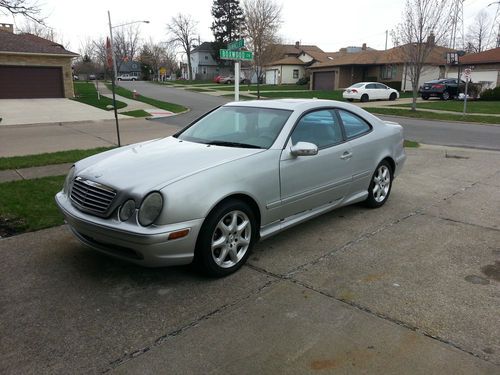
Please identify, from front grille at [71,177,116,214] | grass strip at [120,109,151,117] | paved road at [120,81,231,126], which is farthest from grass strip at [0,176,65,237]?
grass strip at [120,109,151,117]

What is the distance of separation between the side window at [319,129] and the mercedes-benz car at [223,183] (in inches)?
0.5

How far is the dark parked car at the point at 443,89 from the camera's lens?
31625 mm

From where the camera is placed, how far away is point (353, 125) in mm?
5305

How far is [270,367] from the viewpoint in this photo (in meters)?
2.61

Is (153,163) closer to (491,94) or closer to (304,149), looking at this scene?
(304,149)

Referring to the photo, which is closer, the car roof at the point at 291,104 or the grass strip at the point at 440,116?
the car roof at the point at 291,104

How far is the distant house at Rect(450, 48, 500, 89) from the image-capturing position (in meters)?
35.4

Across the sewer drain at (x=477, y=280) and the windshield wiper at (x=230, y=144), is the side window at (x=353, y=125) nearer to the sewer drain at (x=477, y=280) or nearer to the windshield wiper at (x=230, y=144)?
the windshield wiper at (x=230, y=144)

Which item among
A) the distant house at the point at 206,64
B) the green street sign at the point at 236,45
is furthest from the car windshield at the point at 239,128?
the distant house at the point at 206,64

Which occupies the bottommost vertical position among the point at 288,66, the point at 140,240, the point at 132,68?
the point at 140,240

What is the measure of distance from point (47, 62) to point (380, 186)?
30.6m

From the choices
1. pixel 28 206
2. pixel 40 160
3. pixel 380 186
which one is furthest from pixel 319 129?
pixel 40 160

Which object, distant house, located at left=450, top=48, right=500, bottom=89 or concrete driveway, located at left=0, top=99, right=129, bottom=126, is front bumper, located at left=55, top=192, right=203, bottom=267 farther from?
distant house, located at left=450, top=48, right=500, bottom=89

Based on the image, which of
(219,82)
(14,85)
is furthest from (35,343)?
(219,82)
